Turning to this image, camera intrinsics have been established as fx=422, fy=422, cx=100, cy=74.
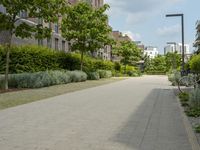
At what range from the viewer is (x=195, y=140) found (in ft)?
26.5

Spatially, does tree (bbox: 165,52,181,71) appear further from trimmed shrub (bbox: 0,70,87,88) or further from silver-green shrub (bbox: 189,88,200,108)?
silver-green shrub (bbox: 189,88,200,108)

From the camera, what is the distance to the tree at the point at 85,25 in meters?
36.7

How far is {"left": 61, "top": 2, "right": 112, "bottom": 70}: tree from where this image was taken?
3666cm

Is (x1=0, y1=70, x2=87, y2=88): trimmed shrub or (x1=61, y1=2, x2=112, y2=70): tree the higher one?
(x1=61, y1=2, x2=112, y2=70): tree

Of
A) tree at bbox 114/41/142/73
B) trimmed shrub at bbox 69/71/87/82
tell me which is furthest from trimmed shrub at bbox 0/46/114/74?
tree at bbox 114/41/142/73

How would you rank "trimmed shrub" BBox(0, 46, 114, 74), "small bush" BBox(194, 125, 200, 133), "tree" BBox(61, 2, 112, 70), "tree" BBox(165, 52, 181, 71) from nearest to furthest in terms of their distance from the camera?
"small bush" BBox(194, 125, 200, 133)
"trimmed shrub" BBox(0, 46, 114, 74)
"tree" BBox(61, 2, 112, 70)
"tree" BBox(165, 52, 181, 71)

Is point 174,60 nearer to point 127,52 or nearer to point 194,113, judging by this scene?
point 127,52

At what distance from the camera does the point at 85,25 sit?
121 feet

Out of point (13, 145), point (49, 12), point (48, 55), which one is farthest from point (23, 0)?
point (13, 145)

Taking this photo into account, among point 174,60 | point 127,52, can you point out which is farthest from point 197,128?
point 127,52

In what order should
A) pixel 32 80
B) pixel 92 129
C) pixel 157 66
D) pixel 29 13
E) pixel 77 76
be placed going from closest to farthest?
1. pixel 92 129
2. pixel 29 13
3. pixel 32 80
4. pixel 77 76
5. pixel 157 66

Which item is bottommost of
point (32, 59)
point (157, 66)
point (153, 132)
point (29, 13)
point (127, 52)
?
point (153, 132)

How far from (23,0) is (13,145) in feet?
51.6

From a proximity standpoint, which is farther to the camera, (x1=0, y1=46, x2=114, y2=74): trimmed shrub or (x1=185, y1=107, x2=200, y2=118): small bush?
(x1=0, y1=46, x2=114, y2=74): trimmed shrub
